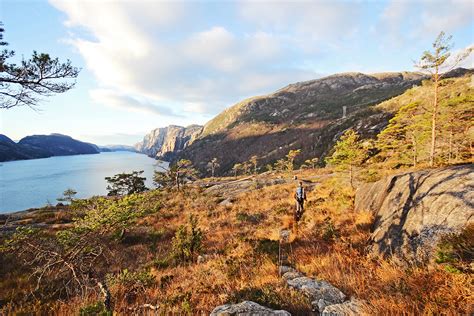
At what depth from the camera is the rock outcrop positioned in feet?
12.5

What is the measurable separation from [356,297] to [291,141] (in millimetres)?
153978

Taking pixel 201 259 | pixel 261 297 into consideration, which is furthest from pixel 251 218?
pixel 261 297

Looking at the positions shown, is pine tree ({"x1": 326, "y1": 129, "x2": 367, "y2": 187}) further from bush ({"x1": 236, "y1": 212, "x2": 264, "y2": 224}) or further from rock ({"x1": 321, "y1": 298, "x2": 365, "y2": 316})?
rock ({"x1": 321, "y1": 298, "x2": 365, "y2": 316})

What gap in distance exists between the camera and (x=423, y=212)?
447 cm

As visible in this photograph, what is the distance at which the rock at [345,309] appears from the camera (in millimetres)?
2828

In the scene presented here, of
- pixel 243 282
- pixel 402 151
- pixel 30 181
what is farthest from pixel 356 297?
pixel 30 181

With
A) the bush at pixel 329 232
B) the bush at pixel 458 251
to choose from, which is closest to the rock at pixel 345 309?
the bush at pixel 458 251

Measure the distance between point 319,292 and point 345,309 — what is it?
61 cm

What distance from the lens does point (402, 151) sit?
12.4m

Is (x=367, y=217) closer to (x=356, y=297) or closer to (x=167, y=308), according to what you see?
(x=356, y=297)

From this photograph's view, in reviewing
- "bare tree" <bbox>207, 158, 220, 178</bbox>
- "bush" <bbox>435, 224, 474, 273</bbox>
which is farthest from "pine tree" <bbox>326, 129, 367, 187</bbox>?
"bare tree" <bbox>207, 158, 220, 178</bbox>

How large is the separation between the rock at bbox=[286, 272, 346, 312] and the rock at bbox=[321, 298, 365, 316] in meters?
0.16

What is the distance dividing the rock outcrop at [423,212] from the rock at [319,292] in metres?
1.65

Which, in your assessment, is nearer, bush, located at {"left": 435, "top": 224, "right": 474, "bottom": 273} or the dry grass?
bush, located at {"left": 435, "top": 224, "right": 474, "bottom": 273}
